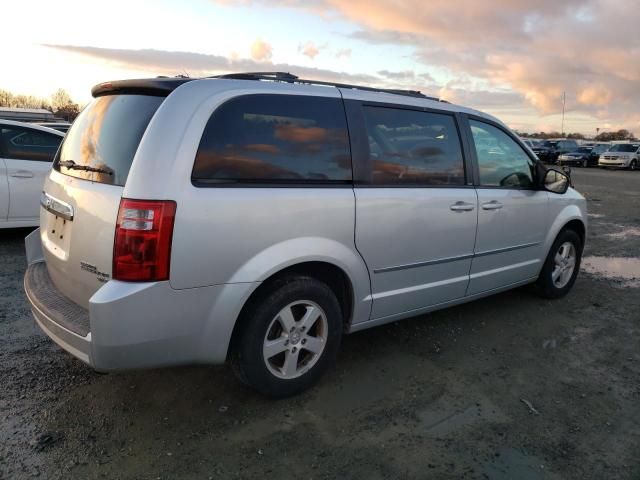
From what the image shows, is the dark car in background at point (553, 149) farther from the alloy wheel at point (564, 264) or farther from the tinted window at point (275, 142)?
the tinted window at point (275, 142)

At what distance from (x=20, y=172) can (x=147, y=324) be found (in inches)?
196

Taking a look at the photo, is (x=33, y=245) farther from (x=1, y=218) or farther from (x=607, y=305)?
(x=607, y=305)

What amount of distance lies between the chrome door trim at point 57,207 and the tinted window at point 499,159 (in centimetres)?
297

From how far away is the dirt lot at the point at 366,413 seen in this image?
267 centimetres

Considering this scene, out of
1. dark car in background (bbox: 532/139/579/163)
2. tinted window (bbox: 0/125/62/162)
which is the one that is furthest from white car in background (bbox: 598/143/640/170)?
tinted window (bbox: 0/125/62/162)

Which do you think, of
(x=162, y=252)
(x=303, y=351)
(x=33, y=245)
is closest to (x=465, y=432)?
(x=303, y=351)

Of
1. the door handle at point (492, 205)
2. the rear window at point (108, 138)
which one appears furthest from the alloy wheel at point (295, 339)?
the door handle at point (492, 205)

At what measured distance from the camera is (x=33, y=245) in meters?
3.66

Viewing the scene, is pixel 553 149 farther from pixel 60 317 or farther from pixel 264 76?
pixel 60 317

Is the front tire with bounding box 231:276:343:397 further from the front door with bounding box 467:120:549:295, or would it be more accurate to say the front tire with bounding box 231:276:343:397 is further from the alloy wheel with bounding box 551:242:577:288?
the alloy wheel with bounding box 551:242:577:288

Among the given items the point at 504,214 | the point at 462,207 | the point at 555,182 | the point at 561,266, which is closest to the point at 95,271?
Answer: the point at 462,207

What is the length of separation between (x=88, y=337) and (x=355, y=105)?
6.84 feet

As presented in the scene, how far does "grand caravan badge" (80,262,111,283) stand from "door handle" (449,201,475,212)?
2.40 metres

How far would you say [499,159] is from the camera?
4.50 meters
